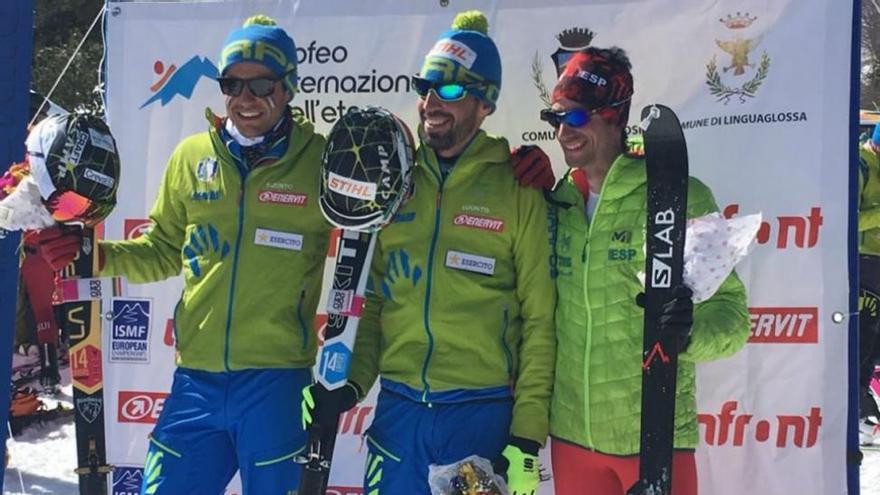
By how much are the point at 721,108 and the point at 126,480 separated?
323cm

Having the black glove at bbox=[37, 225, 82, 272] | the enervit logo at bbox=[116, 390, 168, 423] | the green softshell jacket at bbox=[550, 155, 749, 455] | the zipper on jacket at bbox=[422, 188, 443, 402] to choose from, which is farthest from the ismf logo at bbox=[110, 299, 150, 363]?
the green softshell jacket at bbox=[550, 155, 749, 455]

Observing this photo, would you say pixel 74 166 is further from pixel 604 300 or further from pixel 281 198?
pixel 604 300

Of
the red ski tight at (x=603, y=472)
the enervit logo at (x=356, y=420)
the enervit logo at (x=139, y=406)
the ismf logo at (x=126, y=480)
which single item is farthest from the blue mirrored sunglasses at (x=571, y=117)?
the ismf logo at (x=126, y=480)

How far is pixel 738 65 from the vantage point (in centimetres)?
372

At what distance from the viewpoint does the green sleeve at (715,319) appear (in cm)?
245

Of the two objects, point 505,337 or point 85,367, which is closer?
point 505,337

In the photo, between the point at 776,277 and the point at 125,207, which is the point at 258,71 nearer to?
the point at 125,207

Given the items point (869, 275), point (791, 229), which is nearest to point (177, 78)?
point (791, 229)

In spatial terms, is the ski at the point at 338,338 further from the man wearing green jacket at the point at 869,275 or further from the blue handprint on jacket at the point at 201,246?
the man wearing green jacket at the point at 869,275

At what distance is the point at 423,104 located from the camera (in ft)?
9.45

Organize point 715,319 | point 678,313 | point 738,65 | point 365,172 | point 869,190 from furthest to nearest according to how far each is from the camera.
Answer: point 869,190, point 738,65, point 365,172, point 715,319, point 678,313

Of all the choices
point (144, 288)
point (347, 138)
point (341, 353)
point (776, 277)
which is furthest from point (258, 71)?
point (776, 277)

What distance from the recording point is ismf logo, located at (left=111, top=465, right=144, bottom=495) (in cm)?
425

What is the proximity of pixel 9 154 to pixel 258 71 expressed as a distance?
1.48m
